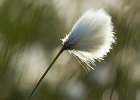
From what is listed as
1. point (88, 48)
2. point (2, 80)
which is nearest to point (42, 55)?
point (2, 80)

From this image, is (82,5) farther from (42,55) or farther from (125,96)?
(125,96)

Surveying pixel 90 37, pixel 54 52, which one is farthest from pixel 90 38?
pixel 54 52

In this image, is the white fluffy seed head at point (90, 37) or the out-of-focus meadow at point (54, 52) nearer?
the white fluffy seed head at point (90, 37)

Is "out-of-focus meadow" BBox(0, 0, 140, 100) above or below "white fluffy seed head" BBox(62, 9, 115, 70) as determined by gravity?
above

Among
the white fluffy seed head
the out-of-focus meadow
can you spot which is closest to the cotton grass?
the white fluffy seed head

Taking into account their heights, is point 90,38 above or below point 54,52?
below

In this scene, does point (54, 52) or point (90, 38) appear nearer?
point (90, 38)

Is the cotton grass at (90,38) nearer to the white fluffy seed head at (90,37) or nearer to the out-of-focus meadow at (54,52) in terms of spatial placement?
the white fluffy seed head at (90,37)

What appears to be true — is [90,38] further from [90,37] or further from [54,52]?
[54,52]

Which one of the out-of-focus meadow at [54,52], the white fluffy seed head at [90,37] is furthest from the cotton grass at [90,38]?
the out-of-focus meadow at [54,52]

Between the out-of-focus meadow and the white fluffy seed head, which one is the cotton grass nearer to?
the white fluffy seed head
